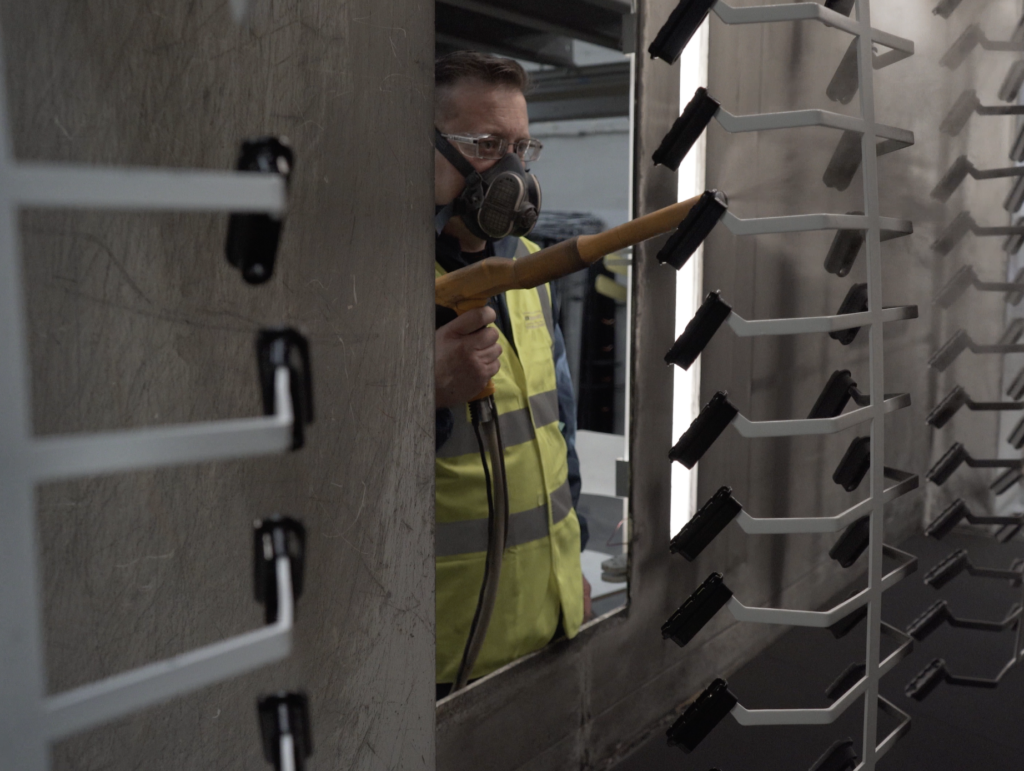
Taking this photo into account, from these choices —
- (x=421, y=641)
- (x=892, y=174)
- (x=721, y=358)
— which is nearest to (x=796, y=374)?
(x=721, y=358)

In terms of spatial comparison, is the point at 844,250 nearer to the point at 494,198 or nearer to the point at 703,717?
the point at 494,198

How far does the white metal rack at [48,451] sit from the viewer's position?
1.64 ft

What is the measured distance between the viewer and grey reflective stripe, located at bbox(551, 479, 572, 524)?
5.76 feet

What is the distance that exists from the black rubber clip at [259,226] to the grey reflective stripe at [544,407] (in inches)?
43.0

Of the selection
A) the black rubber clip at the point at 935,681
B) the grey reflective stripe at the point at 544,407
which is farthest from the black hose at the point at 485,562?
the black rubber clip at the point at 935,681

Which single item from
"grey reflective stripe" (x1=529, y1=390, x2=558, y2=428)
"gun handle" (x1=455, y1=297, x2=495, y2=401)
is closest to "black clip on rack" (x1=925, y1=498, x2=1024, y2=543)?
"grey reflective stripe" (x1=529, y1=390, x2=558, y2=428)

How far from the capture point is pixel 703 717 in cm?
140

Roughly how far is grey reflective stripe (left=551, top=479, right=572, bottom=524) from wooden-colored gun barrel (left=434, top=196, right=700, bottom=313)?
534mm

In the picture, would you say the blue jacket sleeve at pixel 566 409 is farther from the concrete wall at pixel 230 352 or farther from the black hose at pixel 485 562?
the concrete wall at pixel 230 352

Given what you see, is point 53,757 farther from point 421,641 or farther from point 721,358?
point 721,358


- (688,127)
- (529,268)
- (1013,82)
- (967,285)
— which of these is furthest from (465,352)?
(1013,82)

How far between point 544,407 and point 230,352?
0.92m

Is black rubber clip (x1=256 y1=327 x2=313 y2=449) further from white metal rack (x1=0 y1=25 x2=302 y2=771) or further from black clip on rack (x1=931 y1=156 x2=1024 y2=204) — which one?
black clip on rack (x1=931 y1=156 x2=1024 y2=204)

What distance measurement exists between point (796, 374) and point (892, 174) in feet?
2.28
